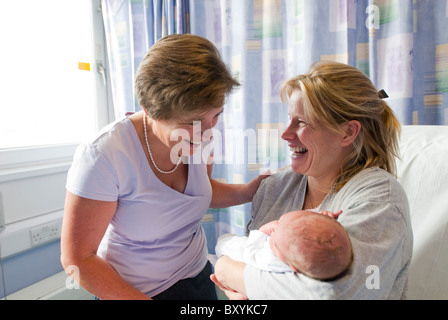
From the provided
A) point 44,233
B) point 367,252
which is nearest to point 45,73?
point 44,233

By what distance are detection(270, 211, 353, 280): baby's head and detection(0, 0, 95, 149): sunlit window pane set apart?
1789 mm

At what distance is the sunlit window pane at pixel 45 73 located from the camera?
1.80 meters

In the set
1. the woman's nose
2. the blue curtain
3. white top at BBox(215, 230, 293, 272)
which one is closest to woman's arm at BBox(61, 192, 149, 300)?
white top at BBox(215, 230, 293, 272)

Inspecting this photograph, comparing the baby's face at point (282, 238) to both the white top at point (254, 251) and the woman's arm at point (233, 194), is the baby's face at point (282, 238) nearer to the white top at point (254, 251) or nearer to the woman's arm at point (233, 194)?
the white top at point (254, 251)

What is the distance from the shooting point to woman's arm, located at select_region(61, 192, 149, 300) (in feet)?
2.88

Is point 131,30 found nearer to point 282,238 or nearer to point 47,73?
point 47,73

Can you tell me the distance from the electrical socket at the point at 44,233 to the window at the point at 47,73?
519 millimetres

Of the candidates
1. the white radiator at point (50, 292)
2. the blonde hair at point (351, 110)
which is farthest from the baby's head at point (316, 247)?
the white radiator at point (50, 292)

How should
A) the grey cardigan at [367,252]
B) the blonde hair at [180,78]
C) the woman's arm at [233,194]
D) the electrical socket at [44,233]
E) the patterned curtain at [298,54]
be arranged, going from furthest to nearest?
1. the electrical socket at [44,233]
2. the patterned curtain at [298,54]
3. the woman's arm at [233,194]
4. the blonde hair at [180,78]
5. the grey cardigan at [367,252]

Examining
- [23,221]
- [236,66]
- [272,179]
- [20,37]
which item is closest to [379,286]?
[272,179]

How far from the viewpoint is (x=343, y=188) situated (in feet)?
3.00

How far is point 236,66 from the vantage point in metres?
1.83

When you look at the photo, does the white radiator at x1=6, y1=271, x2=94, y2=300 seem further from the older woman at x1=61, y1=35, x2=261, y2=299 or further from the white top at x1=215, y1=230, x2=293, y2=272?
the white top at x1=215, y1=230, x2=293, y2=272

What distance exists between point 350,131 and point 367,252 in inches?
15.5
